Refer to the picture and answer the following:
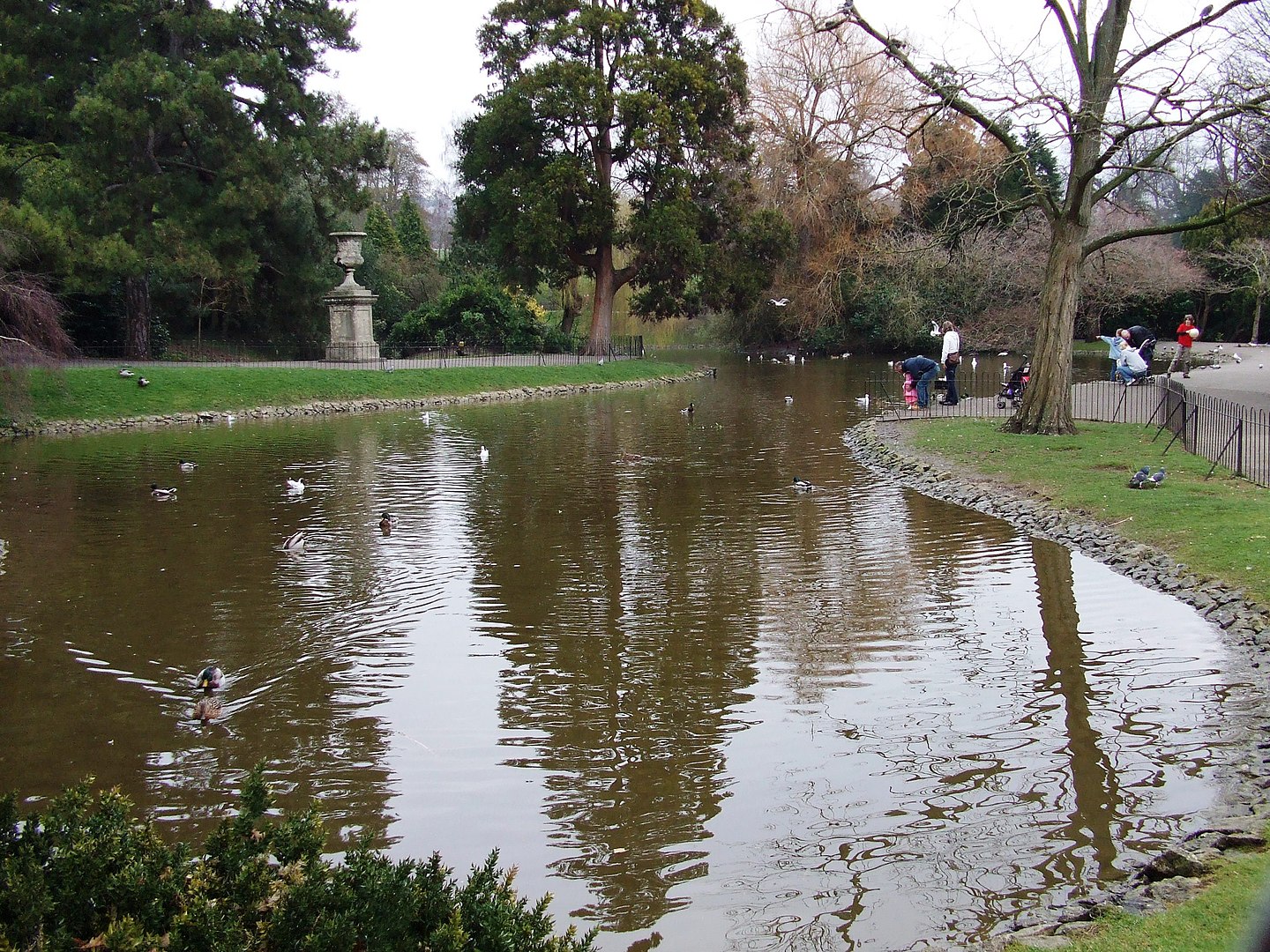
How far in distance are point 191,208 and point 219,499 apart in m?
21.7

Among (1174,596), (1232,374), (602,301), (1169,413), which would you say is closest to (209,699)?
(1174,596)

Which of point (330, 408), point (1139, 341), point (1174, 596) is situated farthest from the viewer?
point (1139, 341)

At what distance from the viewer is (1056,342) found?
1900 cm

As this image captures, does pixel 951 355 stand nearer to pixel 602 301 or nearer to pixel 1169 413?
pixel 1169 413

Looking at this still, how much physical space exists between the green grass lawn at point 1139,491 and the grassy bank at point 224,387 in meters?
18.6

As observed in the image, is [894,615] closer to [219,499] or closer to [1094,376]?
[219,499]

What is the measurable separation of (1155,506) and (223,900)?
11951 mm

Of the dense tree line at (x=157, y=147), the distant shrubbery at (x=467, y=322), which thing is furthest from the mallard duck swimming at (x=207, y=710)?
the distant shrubbery at (x=467, y=322)

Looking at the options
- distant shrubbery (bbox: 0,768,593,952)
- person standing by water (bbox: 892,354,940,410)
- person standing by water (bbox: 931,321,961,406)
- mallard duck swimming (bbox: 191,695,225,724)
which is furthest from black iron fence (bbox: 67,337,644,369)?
distant shrubbery (bbox: 0,768,593,952)

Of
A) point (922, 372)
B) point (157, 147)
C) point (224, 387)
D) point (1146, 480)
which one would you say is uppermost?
point (157, 147)

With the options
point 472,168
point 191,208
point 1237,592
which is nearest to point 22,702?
point 1237,592

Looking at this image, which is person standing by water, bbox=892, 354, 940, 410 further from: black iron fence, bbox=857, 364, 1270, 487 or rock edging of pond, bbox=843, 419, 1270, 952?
rock edging of pond, bbox=843, 419, 1270, 952

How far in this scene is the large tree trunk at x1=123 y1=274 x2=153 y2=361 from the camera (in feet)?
118

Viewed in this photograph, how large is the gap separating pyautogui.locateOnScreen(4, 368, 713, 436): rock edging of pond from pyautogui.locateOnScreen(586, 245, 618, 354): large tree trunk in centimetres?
446
